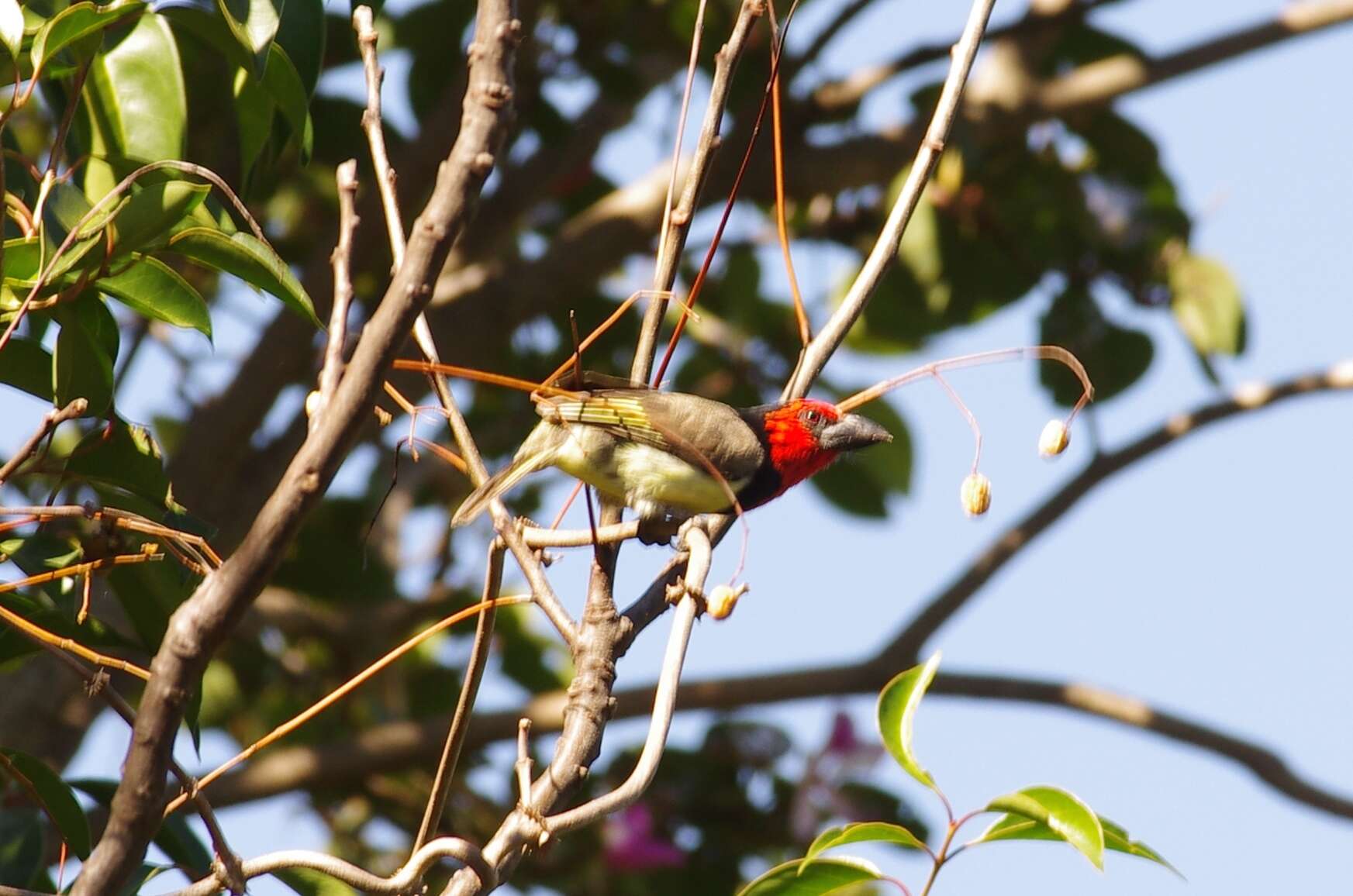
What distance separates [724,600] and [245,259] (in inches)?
23.0

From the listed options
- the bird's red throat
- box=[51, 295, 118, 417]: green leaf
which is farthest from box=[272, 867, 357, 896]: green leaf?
the bird's red throat

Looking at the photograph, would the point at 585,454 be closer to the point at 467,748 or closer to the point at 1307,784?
the point at 467,748

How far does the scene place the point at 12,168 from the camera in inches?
82.5

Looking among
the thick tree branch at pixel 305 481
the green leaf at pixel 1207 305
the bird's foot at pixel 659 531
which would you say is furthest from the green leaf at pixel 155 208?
the green leaf at pixel 1207 305

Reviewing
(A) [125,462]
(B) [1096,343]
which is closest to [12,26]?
(A) [125,462]

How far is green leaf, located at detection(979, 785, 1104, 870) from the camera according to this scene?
1.28 m

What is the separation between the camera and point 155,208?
4.83 feet

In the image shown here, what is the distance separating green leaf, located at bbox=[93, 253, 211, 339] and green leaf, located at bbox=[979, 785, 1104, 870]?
3.13ft

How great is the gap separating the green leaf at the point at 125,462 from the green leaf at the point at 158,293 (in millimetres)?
149

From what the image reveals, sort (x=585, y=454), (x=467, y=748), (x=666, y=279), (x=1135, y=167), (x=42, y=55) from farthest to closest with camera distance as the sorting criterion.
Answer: (x=1135, y=167), (x=467, y=748), (x=585, y=454), (x=666, y=279), (x=42, y=55)

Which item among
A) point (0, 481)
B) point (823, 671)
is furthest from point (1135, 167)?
point (0, 481)

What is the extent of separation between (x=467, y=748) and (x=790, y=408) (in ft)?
5.34

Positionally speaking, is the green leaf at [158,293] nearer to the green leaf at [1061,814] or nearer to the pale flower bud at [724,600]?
the pale flower bud at [724,600]

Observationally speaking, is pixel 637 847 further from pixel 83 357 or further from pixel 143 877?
pixel 83 357
